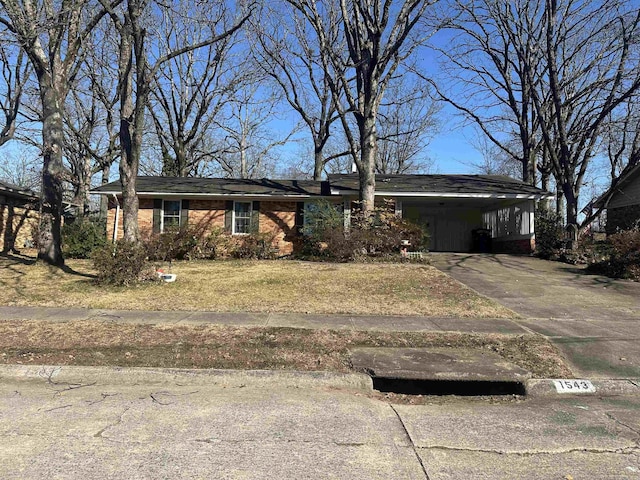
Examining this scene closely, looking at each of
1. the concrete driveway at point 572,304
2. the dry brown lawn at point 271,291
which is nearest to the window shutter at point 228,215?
the dry brown lawn at point 271,291

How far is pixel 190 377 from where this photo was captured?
5.27 m

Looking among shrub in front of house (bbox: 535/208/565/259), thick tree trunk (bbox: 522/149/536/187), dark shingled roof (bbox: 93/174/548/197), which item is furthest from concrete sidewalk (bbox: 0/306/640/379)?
thick tree trunk (bbox: 522/149/536/187)

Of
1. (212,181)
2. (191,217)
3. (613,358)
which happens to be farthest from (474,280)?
(212,181)

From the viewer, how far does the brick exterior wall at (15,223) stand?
1906cm

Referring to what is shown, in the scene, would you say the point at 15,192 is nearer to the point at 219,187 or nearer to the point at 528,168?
the point at 219,187

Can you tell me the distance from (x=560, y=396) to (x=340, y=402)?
2521mm

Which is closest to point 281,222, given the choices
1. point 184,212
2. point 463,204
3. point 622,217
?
point 184,212

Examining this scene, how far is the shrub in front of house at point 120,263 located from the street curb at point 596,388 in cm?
873

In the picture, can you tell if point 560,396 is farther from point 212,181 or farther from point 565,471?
point 212,181

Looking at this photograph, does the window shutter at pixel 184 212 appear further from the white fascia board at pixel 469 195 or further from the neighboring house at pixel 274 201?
the white fascia board at pixel 469 195

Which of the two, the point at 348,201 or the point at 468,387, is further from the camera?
the point at 348,201

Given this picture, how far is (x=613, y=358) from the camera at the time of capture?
6.08 meters

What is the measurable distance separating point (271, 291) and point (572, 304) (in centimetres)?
652

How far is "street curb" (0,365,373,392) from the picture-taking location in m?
5.21
